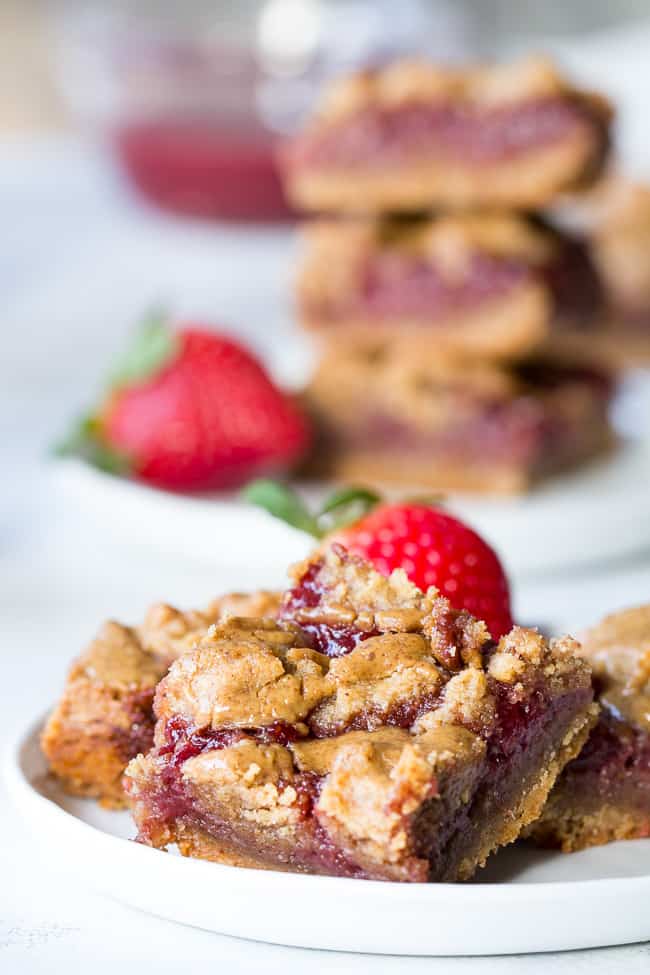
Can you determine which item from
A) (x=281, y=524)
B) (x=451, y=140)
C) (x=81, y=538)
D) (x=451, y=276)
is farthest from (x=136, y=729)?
(x=451, y=140)

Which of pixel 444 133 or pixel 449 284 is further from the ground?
pixel 444 133

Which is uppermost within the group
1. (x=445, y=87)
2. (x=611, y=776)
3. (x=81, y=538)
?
(x=445, y=87)

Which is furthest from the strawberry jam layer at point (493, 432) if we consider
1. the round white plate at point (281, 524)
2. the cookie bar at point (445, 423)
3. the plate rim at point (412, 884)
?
the plate rim at point (412, 884)

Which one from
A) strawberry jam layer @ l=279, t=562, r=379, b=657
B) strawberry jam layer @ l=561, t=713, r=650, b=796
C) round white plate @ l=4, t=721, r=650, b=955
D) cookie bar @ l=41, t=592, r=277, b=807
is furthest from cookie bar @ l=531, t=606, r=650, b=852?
cookie bar @ l=41, t=592, r=277, b=807

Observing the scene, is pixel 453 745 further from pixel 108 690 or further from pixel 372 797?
pixel 108 690

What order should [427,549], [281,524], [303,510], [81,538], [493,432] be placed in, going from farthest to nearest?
[493,432]
[81,538]
[281,524]
[303,510]
[427,549]

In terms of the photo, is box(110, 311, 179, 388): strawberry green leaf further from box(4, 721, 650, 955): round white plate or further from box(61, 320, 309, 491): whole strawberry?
box(4, 721, 650, 955): round white plate

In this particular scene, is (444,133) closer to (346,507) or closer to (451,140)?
(451,140)
